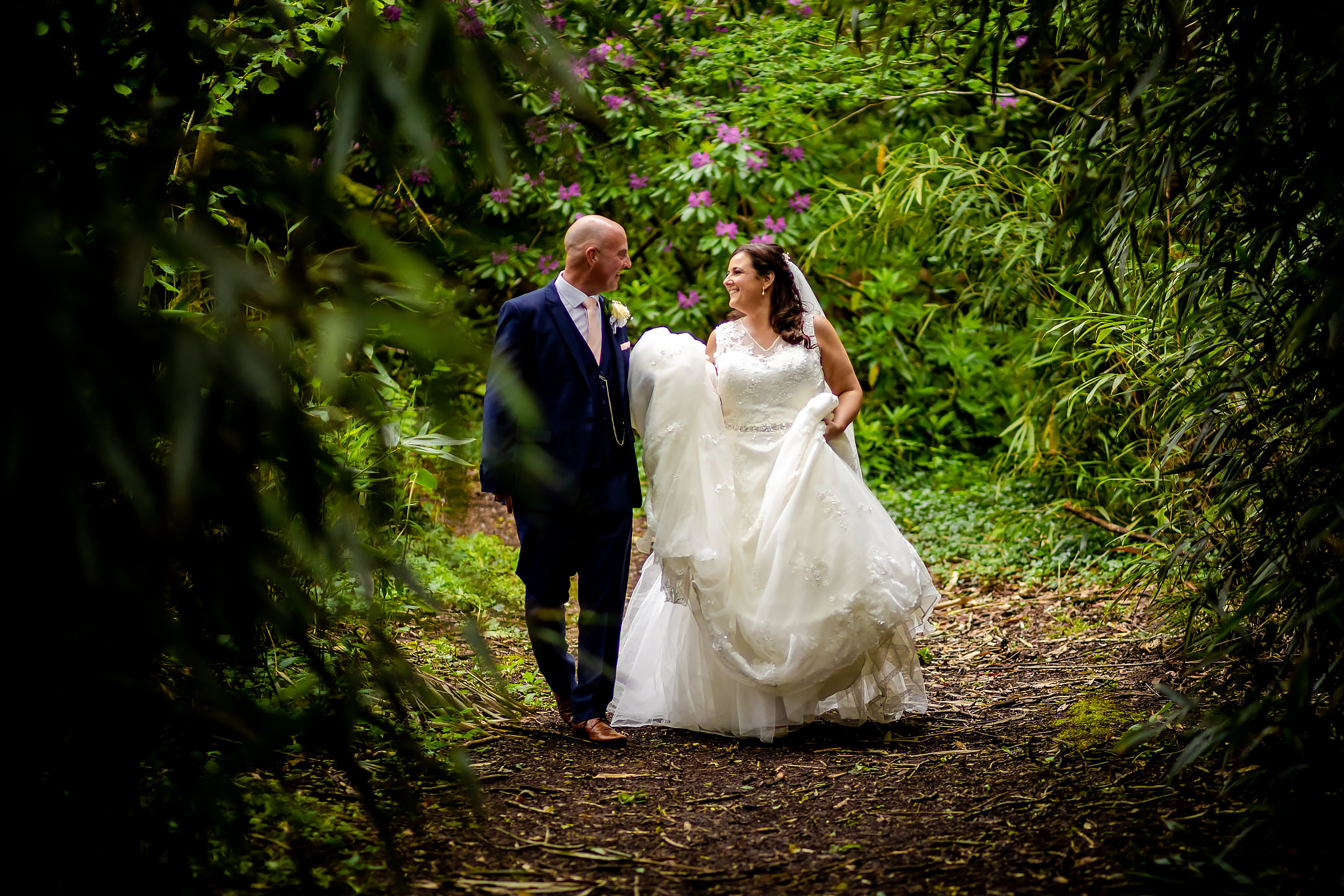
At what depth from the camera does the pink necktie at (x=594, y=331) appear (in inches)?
137

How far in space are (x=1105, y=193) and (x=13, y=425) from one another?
270cm

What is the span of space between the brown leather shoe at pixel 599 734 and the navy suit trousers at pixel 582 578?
0.07 ft

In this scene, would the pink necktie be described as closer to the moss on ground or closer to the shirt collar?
the shirt collar

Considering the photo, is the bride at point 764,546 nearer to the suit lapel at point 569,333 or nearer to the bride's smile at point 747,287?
the bride's smile at point 747,287

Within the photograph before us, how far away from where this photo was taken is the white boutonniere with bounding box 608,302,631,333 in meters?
3.52

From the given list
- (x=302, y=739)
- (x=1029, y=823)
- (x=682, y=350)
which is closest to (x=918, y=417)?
(x=682, y=350)

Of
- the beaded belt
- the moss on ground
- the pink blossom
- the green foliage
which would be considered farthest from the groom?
the pink blossom

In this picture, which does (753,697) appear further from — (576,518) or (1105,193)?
(1105,193)

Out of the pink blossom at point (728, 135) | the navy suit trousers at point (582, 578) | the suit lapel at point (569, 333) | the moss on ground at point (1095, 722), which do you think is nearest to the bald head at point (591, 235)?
the suit lapel at point (569, 333)

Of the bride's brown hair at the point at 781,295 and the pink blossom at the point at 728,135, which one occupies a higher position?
the pink blossom at the point at 728,135

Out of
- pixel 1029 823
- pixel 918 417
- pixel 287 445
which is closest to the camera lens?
pixel 287 445

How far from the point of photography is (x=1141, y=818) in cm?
234

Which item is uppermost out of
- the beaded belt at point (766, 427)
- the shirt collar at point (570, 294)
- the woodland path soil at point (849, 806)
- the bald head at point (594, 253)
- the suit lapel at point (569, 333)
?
the bald head at point (594, 253)

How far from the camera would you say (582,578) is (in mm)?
3461
